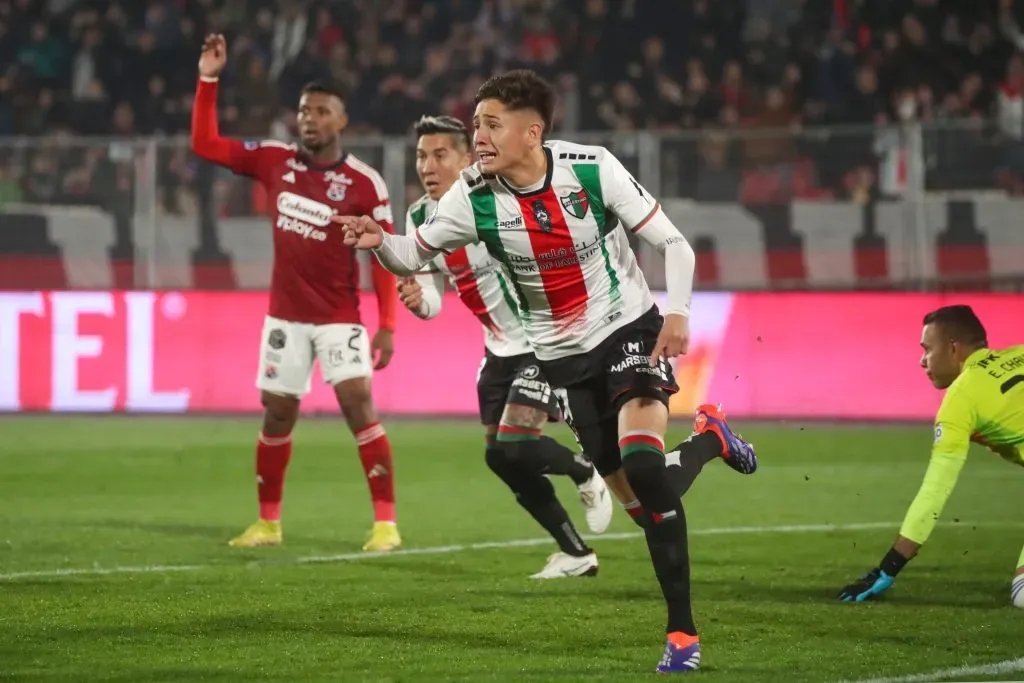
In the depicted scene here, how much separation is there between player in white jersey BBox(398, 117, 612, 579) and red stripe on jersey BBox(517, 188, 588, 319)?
1161 millimetres

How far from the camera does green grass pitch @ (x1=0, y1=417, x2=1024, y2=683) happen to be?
231 inches

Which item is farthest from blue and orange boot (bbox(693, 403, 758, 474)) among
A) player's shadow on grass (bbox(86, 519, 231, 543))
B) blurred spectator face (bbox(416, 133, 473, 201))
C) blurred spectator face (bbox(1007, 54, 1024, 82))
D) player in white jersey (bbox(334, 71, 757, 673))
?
blurred spectator face (bbox(1007, 54, 1024, 82))

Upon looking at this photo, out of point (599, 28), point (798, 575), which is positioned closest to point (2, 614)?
point (798, 575)

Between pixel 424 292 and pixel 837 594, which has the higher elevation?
pixel 424 292

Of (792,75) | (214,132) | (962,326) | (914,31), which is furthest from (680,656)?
(914,31)

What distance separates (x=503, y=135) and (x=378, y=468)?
359 cm

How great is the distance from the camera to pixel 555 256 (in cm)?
631

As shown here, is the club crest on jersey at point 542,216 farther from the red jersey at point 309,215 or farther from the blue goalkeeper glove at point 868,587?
the red jersey at point 309,215

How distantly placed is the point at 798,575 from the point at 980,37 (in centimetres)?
1457

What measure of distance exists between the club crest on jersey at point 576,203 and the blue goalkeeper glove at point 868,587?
85.7 inches

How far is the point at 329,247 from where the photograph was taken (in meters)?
9.37

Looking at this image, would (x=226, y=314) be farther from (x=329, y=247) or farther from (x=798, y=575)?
(x=798, y=575)

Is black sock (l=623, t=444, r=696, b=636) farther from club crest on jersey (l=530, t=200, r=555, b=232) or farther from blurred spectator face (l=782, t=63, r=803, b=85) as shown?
blurred spectator face (l=782, t=63, r=803, b=85)

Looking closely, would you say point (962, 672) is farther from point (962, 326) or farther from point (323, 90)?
point (323, 90)
